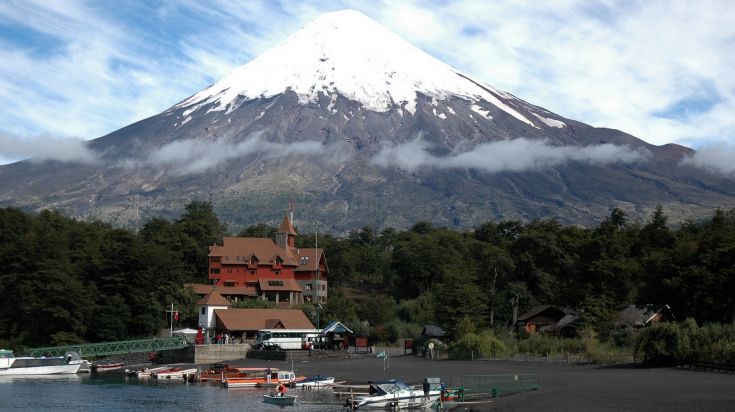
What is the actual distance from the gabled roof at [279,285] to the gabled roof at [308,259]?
322 centimetres

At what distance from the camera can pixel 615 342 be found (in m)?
68.7

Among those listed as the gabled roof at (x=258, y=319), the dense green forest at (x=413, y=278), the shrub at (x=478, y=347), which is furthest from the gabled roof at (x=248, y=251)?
the shrub at (x=478, y=347)

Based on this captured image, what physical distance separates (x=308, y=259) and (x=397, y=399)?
68805 mm

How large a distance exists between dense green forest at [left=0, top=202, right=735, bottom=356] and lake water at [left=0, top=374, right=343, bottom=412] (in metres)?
20.0

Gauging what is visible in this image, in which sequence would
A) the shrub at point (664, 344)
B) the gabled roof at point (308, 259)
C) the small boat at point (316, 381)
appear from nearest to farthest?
the shrub at point (664, 344) < the small boat at point (316, 381) < the gabled roof at point (308, 259)

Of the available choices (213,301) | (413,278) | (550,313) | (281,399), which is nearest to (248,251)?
(413,278)

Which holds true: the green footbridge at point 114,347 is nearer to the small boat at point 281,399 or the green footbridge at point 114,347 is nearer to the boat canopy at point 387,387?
the small boat at point 281,399

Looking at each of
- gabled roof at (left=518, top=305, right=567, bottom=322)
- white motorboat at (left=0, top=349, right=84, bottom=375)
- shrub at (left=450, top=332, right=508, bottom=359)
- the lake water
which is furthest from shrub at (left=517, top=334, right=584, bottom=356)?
white motorboat at (left=0, top=349, right=84, bottom=375)

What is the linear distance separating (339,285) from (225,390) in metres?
64.7

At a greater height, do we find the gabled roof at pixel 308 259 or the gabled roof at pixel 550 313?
the gabled roof at pixel 308 259

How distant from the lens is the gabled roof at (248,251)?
111m

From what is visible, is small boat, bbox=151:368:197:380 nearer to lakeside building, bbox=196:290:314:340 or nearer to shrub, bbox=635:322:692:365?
lakeside building, bbox=196:290:314:340

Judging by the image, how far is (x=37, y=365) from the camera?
7700cm

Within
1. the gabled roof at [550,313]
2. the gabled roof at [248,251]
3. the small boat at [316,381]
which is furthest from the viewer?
the gabled roof at [248,251]
